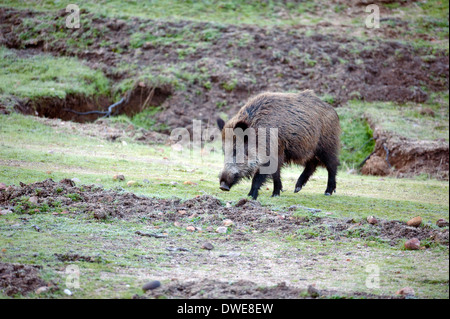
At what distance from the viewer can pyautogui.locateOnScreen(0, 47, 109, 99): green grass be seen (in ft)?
48.8

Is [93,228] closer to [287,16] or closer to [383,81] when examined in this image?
[383,81]

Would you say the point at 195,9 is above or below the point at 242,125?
above

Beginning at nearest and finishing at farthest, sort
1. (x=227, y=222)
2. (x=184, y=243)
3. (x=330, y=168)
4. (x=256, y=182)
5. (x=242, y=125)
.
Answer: (x=184, y=243) → (x=227, y=222) → (x=242, y=125) → (x=256, y=182) → (x=330, y=168)

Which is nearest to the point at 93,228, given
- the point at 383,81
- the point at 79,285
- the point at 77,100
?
the point at 79,285

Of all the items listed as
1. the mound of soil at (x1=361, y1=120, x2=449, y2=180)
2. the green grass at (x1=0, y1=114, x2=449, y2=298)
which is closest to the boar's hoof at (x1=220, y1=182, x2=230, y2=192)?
the green grass at (x1=0, y1=114, x2=449, y2=298)

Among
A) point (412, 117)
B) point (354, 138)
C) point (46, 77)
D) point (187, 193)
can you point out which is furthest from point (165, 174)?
point (412, 117)

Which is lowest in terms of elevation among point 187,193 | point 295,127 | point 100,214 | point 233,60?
point 187,193

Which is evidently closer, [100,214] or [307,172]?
[100,214]

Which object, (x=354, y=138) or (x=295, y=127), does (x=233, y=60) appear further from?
(x=295, y=127)

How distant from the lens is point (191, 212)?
7043mm

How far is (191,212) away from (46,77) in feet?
36.3

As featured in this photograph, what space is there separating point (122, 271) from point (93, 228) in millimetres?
1431

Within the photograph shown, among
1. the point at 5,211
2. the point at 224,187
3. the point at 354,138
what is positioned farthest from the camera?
the point at 354,138

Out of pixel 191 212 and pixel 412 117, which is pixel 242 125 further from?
pixel 412 117
